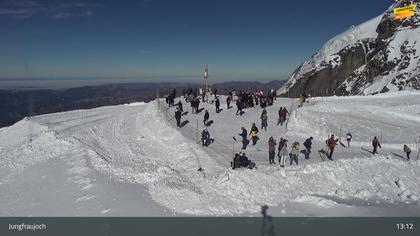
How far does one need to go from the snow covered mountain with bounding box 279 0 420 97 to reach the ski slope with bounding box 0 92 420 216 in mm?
45960

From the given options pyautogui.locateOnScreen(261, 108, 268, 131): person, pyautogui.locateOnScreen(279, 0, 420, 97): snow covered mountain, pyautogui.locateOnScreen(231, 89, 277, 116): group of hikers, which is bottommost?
pyautogui.locateOnScreen(261, 108, 268, 131): person

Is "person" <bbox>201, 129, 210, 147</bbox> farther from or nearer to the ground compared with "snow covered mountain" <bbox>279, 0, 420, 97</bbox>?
nearer to the ground

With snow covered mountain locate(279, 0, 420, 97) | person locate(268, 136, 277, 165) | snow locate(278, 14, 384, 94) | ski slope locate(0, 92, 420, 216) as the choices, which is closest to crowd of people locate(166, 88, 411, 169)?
person locate(268, 136, 277, 165)

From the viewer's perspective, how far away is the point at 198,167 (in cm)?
1959

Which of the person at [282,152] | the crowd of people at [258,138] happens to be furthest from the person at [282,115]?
the person at [282,152]

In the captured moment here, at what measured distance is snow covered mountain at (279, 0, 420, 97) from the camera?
7262 cm

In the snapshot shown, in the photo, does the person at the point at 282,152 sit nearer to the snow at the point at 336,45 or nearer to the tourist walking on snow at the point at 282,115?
the tourist walking on snow at the point at 282,115

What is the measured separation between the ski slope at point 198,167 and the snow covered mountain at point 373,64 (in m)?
46.0

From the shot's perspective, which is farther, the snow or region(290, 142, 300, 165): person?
the snow

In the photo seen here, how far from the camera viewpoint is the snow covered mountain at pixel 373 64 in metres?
72.6

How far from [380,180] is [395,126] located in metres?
11.5

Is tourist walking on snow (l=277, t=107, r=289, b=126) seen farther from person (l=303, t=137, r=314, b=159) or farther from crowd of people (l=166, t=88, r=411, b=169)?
person (l=303, t=137, r=314, b=159)
